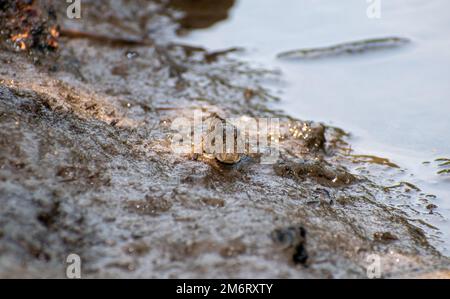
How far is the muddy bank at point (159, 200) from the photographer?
197 cm

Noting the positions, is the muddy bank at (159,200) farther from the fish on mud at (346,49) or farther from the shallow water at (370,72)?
the fish on mud at (346,49)

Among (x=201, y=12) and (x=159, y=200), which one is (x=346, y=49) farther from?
(x=159, y=200)

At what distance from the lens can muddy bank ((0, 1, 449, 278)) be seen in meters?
1.97

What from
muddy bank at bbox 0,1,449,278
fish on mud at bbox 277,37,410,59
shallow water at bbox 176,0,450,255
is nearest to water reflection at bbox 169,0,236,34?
shallow water at bbox 176,0,450,255

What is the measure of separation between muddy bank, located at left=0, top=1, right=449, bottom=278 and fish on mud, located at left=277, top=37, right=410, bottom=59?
1.06 metres

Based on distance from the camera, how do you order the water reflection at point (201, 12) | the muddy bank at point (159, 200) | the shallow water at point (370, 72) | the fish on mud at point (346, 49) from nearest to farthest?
1. the muddy bank at point (159, 200)
2. the shallow water at point (370, 72)
3. the fish on mud at point (346, 49)
4. the water reflection at point (201, 12)

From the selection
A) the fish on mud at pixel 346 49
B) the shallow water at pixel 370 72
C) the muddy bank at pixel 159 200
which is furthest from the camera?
the fish on mud at pixel 346 49

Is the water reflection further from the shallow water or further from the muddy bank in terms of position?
the muddy bank

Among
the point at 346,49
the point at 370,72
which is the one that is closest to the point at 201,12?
the point at 346,49

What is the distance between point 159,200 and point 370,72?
2.54 meters

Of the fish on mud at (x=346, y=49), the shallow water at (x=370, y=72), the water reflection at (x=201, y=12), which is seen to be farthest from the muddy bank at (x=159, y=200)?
the water reflection at (x=201, y=12)

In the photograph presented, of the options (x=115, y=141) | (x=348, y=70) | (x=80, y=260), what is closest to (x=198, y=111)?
(x=115, y=141)

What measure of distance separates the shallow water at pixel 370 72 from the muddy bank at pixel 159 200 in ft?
0.90
